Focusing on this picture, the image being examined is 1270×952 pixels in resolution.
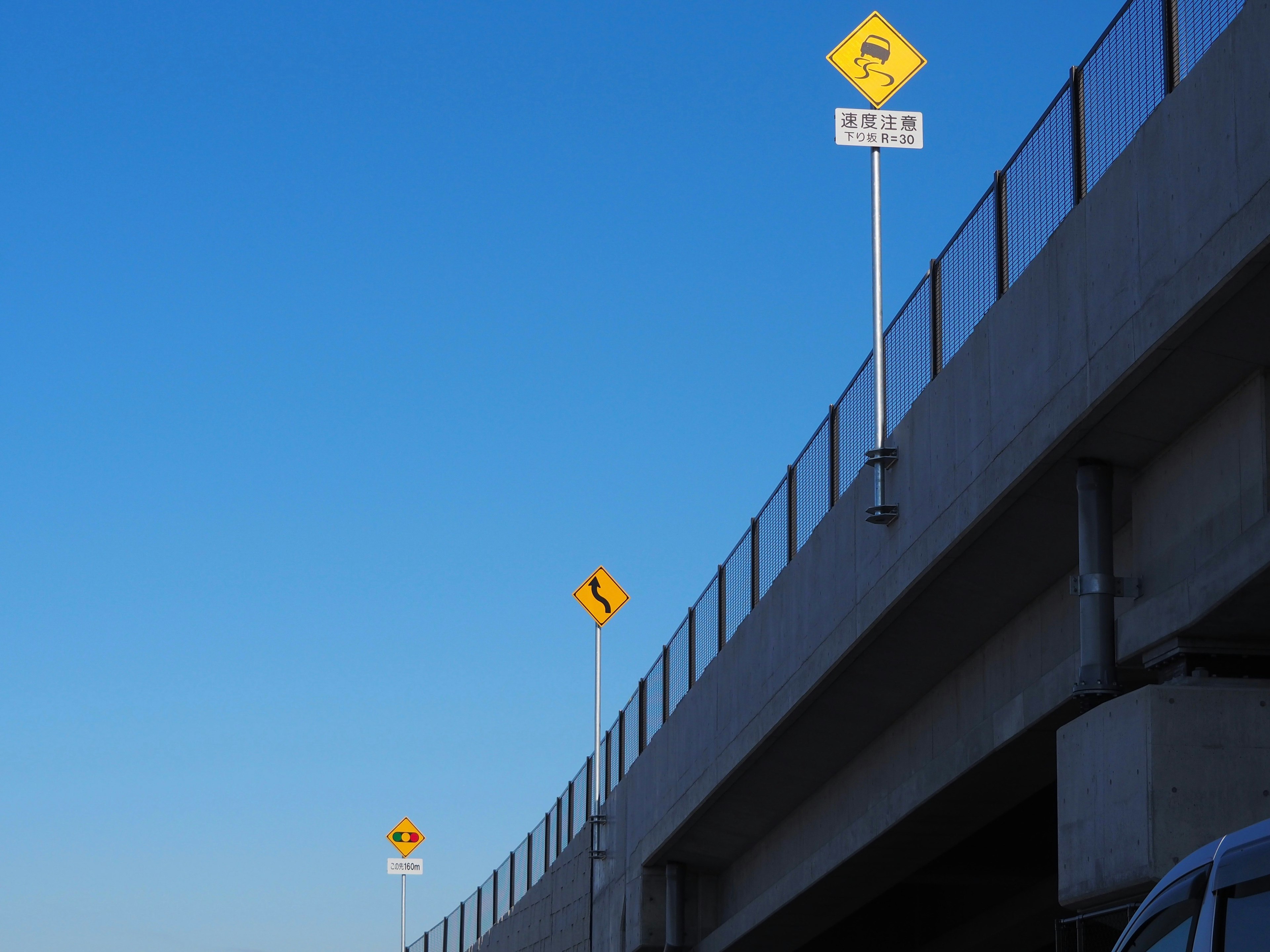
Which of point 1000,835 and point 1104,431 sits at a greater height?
point 1104,431

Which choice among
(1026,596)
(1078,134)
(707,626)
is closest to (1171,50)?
(1078,134)

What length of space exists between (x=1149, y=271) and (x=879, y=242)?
20.6 feet

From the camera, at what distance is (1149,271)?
37.4 feet

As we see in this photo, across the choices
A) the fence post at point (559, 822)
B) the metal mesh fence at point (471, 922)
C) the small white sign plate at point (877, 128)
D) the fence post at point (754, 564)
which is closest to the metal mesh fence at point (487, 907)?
the metal mesh fence at point (471, 922)

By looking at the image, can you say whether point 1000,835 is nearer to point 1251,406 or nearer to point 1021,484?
point 1021,484

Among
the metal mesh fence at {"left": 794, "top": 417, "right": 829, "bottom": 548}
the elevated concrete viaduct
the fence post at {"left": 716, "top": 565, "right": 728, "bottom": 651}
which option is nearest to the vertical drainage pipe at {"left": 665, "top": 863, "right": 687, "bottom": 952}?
the elevated concrete viaduct

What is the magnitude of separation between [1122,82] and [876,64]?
194 inches

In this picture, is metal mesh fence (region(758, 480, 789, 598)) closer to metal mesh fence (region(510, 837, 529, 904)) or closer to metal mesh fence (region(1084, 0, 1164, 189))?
metal mesh fence (region(1084, 0, 1164, 189))

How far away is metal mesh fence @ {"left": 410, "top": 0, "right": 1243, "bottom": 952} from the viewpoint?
12336 millimetres

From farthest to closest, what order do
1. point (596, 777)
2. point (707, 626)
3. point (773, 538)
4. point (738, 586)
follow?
point (596, 777) < point (707, 626) < point (738, 586) < point (773, 538)

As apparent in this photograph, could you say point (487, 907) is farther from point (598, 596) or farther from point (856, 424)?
point (856, 424)

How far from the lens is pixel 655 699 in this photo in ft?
99.8

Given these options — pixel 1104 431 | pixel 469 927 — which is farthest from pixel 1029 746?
pixel 469 927

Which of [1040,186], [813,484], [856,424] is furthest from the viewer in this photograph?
[813,484]
